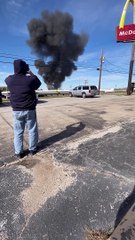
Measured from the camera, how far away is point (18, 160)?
3.64 m

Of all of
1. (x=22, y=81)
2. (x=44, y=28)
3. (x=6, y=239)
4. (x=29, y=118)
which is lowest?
(x=6, y=239)

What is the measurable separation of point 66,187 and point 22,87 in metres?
1.85

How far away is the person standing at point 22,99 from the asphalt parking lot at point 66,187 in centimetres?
36

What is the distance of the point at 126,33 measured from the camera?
658 inches

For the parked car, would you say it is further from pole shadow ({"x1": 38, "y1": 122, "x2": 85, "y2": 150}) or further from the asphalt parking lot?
the asphalt parking lot

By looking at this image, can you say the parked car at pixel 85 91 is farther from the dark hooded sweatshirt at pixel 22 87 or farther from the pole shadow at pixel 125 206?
the pole shadow at pixel 125 206

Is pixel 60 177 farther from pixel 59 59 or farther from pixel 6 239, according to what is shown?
pixel 59 59

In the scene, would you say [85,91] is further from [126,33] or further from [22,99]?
[22,99]

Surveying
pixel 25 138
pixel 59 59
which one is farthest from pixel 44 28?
pixel 25 138

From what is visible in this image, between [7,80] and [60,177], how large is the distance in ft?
6.30

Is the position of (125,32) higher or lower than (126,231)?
higher

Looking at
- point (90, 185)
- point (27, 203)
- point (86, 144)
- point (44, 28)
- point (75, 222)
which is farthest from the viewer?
point (44, 28)

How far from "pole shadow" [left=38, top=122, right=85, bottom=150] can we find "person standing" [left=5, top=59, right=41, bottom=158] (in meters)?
0.59

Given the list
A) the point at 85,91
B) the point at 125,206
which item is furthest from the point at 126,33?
the point at 125,206
